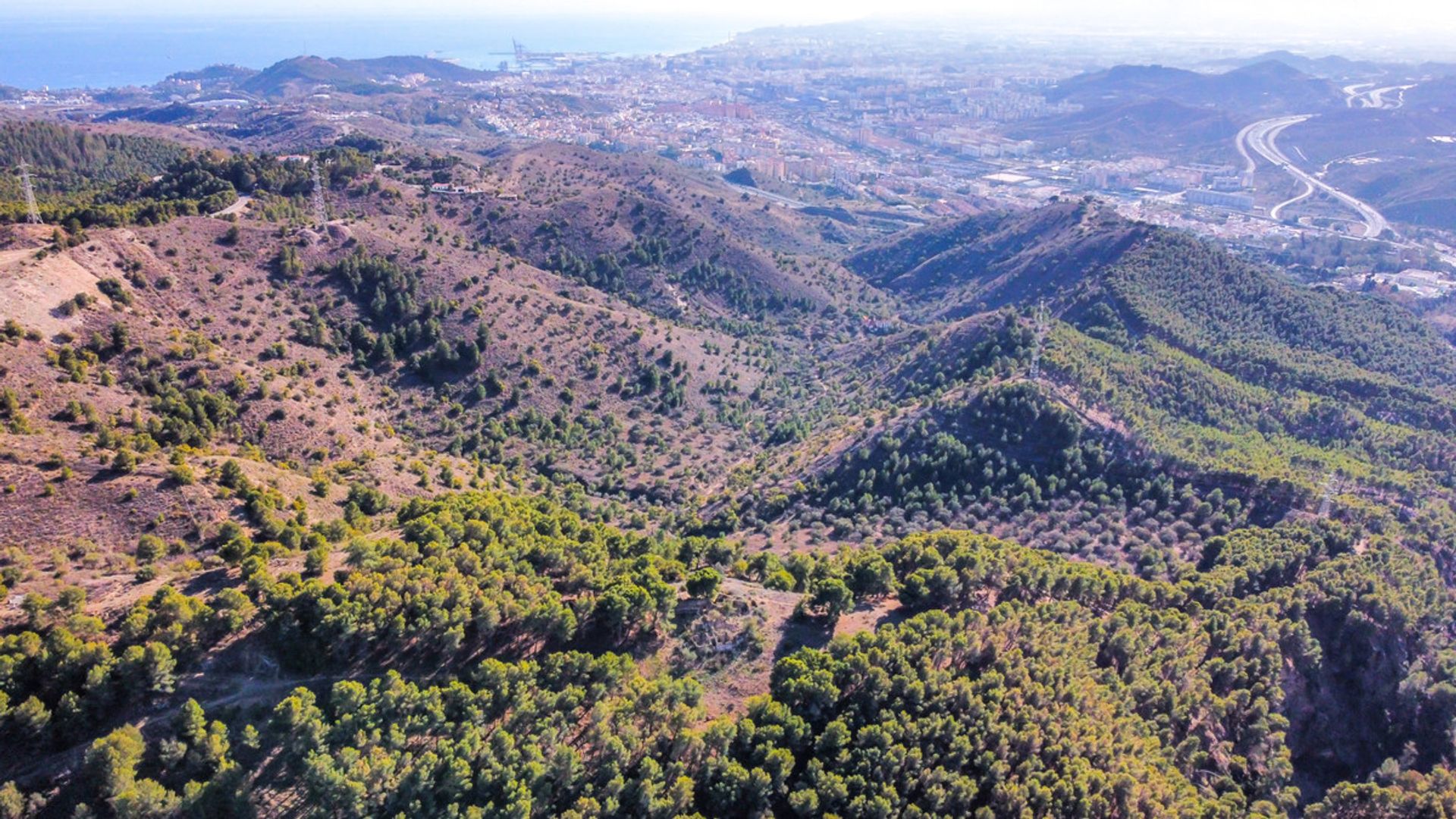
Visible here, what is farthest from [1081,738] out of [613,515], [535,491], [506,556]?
[535,491]

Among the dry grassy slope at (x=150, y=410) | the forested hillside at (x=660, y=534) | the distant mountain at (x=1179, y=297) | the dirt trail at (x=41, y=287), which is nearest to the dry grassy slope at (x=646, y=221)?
the forested hillside at (x=660, y=534)

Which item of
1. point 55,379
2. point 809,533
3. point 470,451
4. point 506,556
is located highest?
point 55,379

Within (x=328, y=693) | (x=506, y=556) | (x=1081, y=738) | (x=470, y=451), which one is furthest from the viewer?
→ (x=470, y=451)

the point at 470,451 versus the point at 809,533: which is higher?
the point at 470,451

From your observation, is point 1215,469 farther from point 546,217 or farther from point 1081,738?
point 546,217

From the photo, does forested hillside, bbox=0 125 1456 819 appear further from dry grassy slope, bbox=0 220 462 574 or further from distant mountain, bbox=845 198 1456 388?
distant mountain, bbox=845 198 1456 388

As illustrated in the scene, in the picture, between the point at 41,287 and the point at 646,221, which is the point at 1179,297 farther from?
the point at 41,287

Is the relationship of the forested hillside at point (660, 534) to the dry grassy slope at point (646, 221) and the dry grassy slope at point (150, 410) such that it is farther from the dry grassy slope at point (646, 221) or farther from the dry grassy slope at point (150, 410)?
the dry grassy slope at point (646, 221)
